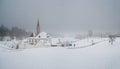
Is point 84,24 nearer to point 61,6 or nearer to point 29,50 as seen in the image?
point 61,6

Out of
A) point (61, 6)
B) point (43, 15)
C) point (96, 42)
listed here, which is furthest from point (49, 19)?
point (96, 42)

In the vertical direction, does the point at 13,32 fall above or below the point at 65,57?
above

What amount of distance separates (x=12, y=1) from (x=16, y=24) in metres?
0.36

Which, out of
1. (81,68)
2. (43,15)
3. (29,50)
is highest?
(43,15)

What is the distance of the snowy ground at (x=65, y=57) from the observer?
6.76 ft

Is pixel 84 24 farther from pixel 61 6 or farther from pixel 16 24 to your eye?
pixel 16 24

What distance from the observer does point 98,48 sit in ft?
7.02

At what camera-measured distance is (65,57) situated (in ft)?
6.91

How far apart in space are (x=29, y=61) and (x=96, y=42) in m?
1.01

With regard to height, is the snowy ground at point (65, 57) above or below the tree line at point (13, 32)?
below

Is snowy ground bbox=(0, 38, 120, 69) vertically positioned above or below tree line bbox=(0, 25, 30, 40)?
below

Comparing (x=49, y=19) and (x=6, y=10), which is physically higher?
(x=6, y=10)

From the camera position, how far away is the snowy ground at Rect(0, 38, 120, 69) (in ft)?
6.76

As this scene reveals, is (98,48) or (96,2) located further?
(96,2)
